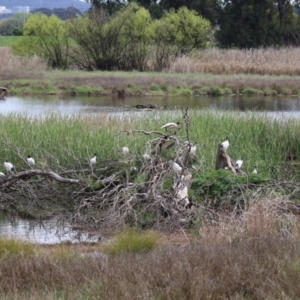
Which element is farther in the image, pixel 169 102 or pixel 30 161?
pixel 169 102

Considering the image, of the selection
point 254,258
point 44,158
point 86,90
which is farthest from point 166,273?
point 86,90

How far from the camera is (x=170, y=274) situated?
659cm

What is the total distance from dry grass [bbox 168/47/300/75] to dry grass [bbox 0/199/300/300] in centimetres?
3488

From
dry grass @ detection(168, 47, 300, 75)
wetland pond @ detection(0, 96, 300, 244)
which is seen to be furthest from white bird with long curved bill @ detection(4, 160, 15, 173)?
dry grass @ detection(168, 47, 300, 75)

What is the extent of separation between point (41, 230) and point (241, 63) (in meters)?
32.6

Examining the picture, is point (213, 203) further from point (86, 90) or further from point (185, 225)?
point (86, 90)

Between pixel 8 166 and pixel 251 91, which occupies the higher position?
pixel 8 166

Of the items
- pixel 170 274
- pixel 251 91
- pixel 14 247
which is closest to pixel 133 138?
pixel 14 247

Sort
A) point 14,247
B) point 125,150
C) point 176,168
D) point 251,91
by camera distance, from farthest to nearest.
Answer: point 251,91 < point 125,150 < point 176,168 < point 14,247

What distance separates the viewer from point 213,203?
440 inches

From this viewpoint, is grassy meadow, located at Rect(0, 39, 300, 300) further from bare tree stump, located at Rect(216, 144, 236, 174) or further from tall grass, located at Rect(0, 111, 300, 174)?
bare tree stump, located at Rect(216, 144, 236, 174)

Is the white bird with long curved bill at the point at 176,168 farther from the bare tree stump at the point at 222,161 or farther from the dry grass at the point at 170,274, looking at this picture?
the dry grass at the point at 170,274

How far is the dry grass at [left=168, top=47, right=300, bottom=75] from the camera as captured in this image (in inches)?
1663

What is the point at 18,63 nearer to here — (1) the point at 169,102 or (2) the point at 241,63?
(2) the point at 241,63
